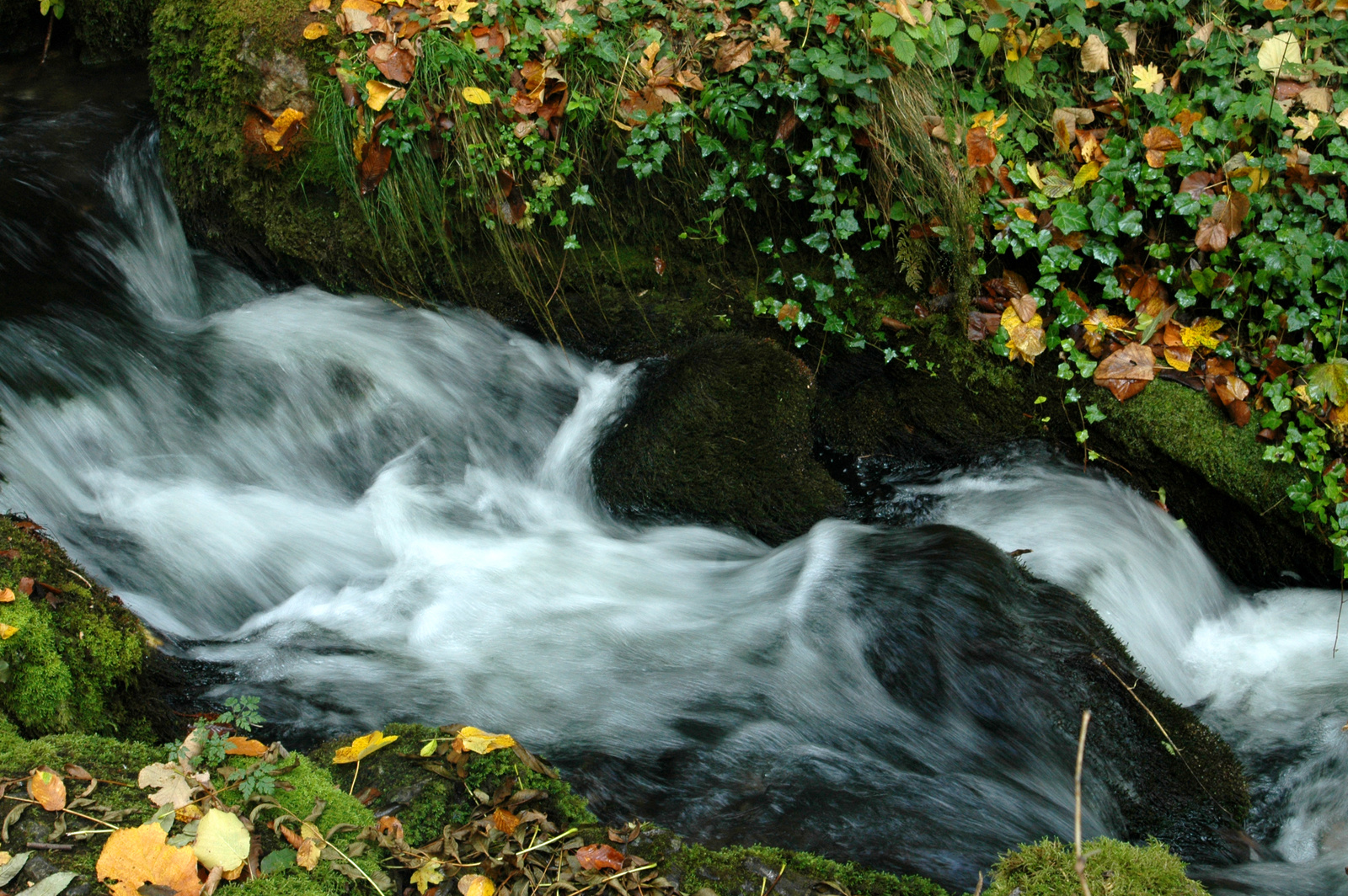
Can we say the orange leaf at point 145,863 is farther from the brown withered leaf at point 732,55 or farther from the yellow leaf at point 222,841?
the brown withered leaf at point 732,55

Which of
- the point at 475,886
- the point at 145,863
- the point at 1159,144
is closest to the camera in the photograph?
the point at 145,863

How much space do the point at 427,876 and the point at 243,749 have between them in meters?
0.59

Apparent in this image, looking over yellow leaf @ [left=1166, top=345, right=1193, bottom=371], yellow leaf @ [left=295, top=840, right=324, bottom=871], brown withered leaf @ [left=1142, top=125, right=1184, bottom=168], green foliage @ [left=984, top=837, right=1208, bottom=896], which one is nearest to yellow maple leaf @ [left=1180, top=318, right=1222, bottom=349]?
yellow leaf @ [left=1166, top=345, right=1193, bottom=371]

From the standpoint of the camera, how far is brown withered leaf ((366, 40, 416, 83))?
3.81 meters

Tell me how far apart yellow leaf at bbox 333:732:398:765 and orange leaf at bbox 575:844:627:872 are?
0.59 meters

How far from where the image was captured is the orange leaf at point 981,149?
3.71m

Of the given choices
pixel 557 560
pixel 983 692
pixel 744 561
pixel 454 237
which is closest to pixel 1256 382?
pixel 983 692

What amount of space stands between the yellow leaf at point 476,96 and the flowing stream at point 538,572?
3.48 ft

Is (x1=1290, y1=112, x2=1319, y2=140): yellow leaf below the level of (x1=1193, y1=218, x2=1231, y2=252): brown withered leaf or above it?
above

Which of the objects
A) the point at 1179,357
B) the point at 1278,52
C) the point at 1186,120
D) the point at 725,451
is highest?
the point at 1278,52

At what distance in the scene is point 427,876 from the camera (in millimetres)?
1729

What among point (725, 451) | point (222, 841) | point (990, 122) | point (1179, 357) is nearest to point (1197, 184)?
point (1179, 357)

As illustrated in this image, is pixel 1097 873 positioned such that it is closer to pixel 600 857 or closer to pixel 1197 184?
pixel 600 857

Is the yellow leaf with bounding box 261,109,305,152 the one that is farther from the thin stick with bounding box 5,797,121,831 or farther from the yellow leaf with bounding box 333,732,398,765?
the thin stick with bounding box 5,797,121,831
